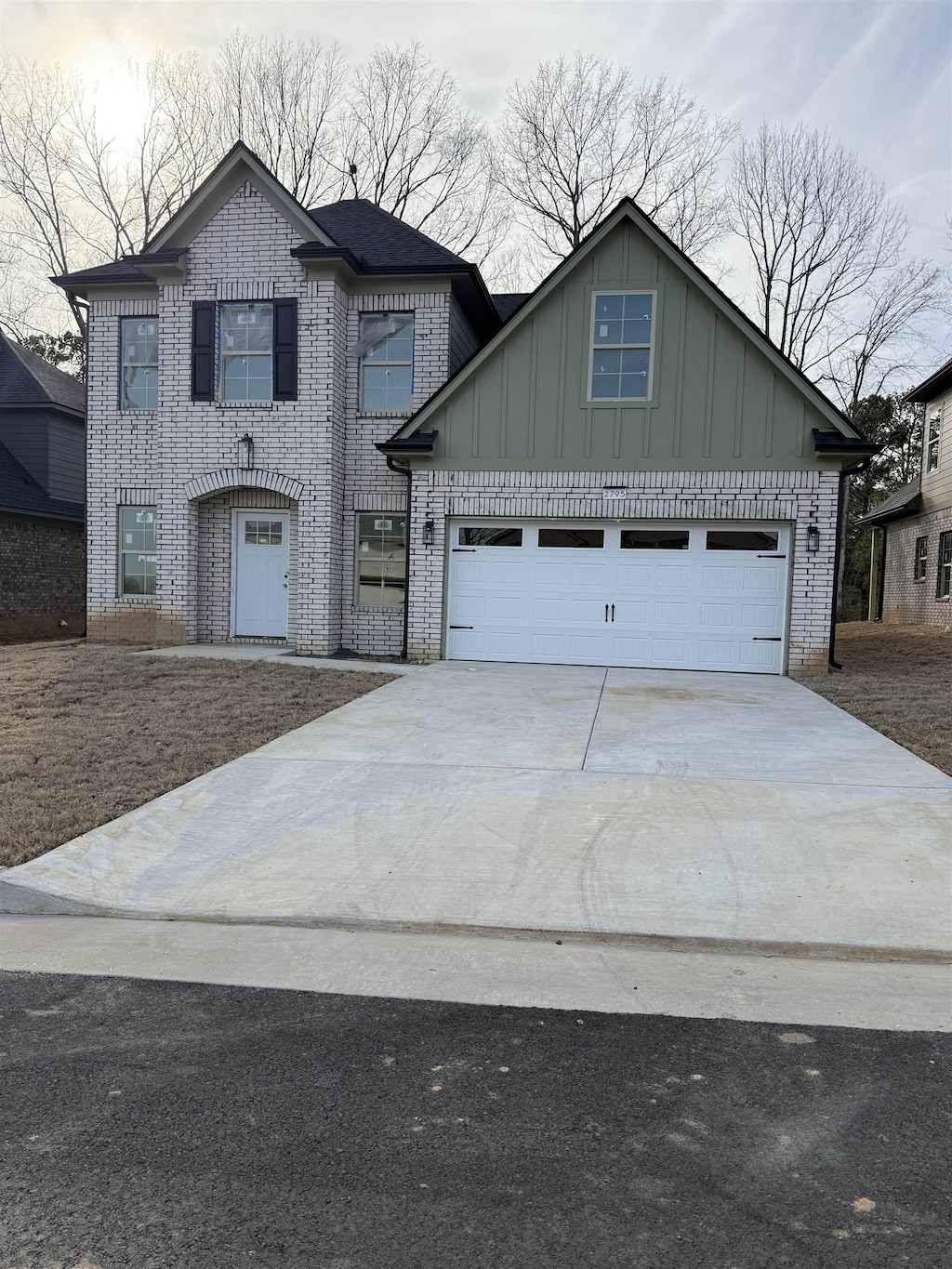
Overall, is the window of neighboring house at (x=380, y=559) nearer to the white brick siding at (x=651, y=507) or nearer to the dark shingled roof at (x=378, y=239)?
the white brick siding at (x=651, y=507)

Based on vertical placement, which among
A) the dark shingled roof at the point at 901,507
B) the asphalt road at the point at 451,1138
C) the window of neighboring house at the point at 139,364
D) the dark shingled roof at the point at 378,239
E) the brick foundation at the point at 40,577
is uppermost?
the dark shingled roof at the point at 378,239

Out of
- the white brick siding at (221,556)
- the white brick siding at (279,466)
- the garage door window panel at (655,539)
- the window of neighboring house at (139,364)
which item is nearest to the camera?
the garage door window panel at (655,539)

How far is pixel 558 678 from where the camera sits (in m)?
13.1

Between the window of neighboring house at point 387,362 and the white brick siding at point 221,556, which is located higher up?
the window of neighboring house at point 387,362

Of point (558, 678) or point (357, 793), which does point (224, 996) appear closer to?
point (357, 793)

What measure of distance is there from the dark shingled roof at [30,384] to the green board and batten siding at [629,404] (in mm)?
13367

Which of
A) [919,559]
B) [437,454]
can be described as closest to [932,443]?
[919,559]

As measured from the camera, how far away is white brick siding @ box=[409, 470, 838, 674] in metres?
14.0

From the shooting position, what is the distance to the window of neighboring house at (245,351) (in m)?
16.1

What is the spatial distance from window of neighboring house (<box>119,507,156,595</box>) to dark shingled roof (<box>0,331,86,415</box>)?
7.89 m

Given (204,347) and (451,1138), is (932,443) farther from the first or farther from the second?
(451,1138)

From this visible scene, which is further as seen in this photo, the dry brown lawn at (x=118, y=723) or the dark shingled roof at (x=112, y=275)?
the dark shingled roof at (x=112, y=275)

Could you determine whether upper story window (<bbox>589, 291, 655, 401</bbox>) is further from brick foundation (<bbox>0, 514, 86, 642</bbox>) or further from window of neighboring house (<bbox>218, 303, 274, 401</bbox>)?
brick foundation (<bbox>0, 514, 86, 642</bbox>)

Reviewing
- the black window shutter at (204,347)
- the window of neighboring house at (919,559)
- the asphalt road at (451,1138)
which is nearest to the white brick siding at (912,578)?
the window of neighboring house at (919,559)
